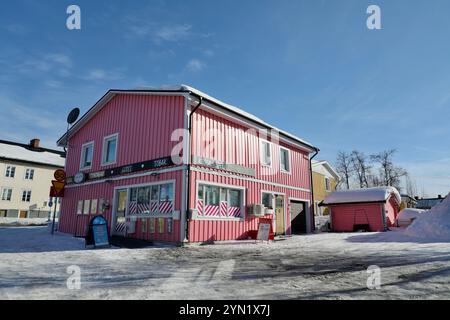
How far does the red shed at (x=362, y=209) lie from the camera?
67.1 feet

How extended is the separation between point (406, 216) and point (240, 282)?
22.0 metres

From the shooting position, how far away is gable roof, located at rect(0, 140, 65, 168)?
3606 cm

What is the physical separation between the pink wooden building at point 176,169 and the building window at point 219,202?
0.04 meters

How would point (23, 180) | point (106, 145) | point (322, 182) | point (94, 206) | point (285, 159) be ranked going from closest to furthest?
point (94, 206) < point (106, 145) < point (285, 159) < point (322, 182) < point (23, 180)

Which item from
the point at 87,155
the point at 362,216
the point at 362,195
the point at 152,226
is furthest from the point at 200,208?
the point at 362,195

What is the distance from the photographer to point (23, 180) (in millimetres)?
36625

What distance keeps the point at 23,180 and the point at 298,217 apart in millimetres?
34547

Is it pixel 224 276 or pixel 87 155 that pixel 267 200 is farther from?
pixel 87 155

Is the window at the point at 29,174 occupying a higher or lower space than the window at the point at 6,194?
higher

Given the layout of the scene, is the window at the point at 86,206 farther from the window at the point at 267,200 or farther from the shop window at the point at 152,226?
the window at the point at 267,200

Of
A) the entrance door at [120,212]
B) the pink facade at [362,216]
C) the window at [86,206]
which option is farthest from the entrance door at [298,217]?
the window at [86,206]

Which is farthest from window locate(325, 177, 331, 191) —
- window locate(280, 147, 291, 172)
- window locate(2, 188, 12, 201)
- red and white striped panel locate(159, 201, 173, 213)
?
window locate(2, 188, 12, 201)
